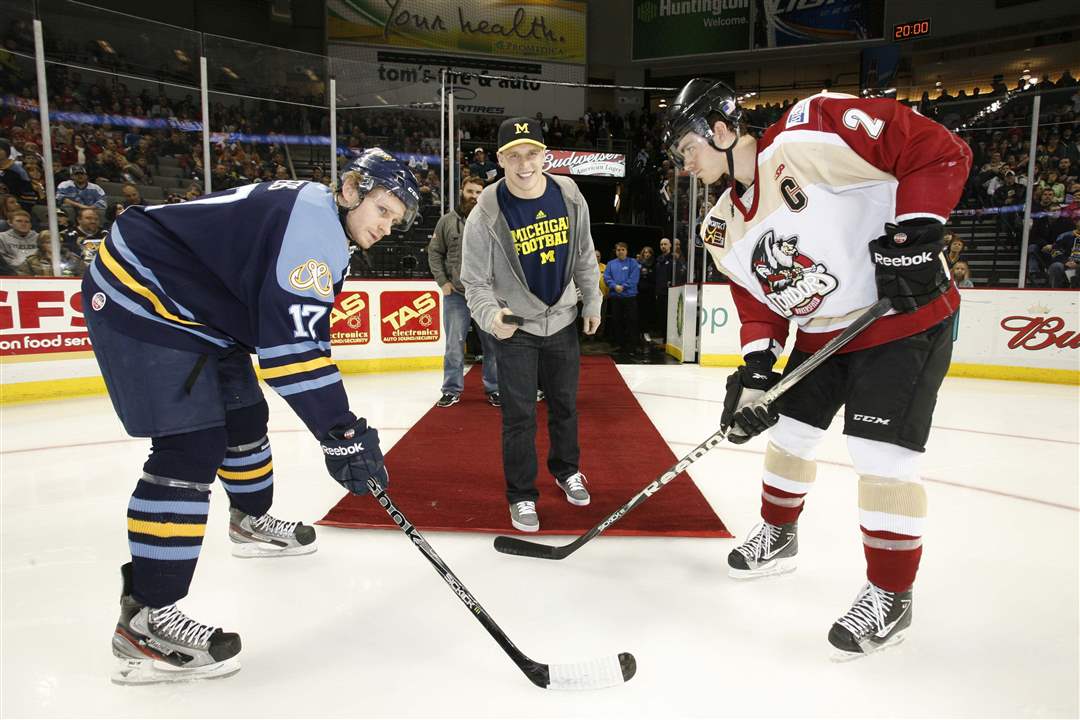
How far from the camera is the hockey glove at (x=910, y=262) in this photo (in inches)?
52.2

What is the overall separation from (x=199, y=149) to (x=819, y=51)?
13459mm

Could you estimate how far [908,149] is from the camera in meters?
1.36

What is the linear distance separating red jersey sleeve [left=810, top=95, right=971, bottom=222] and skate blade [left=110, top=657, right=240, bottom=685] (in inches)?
66.6

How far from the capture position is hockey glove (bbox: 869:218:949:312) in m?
1.33

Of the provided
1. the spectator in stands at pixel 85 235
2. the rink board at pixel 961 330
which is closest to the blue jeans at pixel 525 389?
the rink board at pixel 961 330

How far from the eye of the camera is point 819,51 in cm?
1416

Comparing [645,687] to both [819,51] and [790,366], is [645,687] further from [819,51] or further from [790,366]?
[819,51]

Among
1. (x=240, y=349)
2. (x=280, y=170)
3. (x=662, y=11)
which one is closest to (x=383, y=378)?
(x=280, y=170)

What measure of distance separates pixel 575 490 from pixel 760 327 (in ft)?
3.07

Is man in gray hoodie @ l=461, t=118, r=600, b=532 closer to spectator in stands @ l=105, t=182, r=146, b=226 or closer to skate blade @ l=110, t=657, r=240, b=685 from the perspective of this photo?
skate blade @ l=110, t=657, r=240, b=685

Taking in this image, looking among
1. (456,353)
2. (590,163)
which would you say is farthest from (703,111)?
(590,163)

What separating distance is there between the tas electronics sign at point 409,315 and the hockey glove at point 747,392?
4.26 meters

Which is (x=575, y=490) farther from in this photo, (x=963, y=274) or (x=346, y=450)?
(x=963, y=274)

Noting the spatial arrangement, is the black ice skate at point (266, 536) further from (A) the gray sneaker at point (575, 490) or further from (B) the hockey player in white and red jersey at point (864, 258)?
(B) the hockey player in white and red jersey at point (864, 258)
